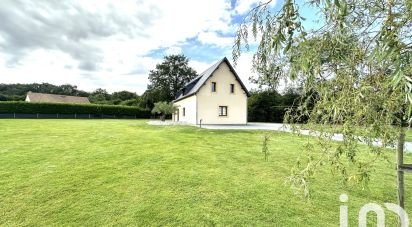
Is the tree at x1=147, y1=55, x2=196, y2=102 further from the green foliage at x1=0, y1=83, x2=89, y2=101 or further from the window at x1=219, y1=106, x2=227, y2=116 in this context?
the green foliage at x1=0, y1=83, x2=89, y2=101

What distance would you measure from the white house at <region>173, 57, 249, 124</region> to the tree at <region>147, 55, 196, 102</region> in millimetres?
21616

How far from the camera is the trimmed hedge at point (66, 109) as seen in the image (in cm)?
3494

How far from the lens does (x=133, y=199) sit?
186 inches

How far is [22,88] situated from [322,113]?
93805 mm

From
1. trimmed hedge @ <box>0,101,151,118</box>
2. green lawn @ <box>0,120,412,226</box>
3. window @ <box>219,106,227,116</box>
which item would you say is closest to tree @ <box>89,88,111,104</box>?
trimmed hedge @ <box>0,101,151,118</box>

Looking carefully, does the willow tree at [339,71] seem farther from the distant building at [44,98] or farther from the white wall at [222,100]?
the distant building at [44,98]

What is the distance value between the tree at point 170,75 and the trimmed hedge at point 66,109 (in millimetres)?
6320

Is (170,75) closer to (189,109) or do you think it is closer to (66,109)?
(66,109)

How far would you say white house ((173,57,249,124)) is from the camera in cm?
2500

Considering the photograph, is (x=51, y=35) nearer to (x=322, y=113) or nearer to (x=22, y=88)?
(x=322, y=113)

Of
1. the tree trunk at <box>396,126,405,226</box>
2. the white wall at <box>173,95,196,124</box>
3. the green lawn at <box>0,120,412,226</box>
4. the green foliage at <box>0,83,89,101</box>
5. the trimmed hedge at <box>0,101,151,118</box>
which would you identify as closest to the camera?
the tree trunk at <box>396,126,405,226</box>

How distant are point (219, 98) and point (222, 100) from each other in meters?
0.43

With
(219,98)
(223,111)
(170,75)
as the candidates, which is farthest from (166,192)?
(170,75)

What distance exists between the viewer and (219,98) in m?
25.8
